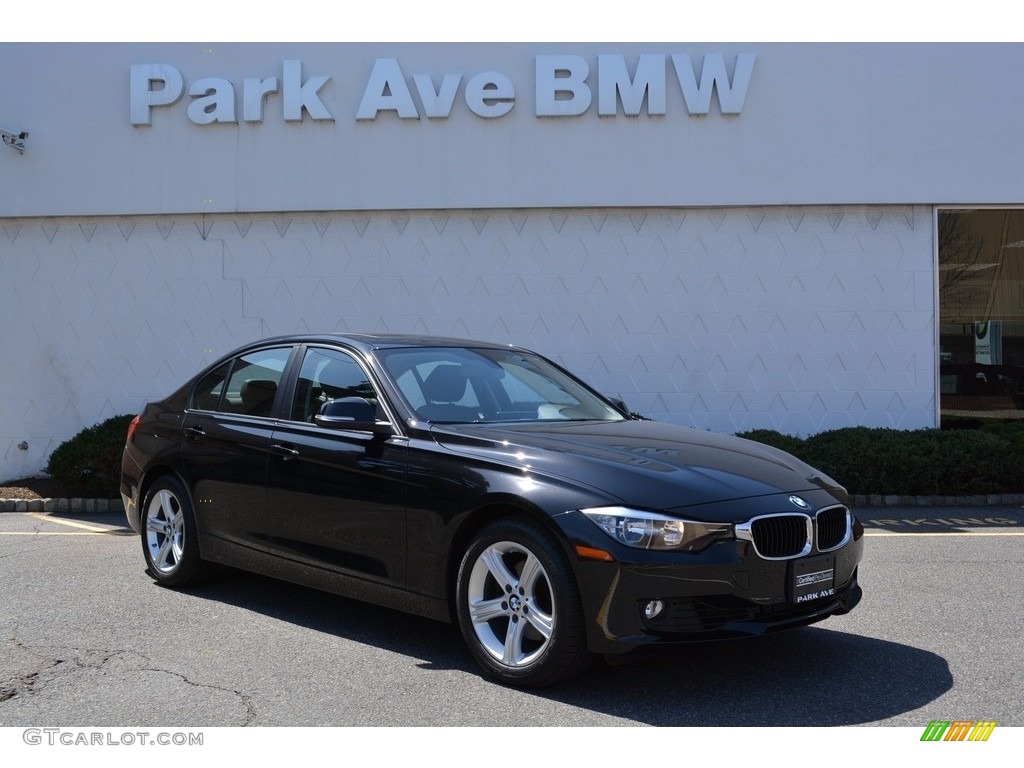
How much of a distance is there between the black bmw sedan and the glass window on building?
7492 millimetres

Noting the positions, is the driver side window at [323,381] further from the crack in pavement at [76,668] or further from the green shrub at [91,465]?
the green shrub at [91,465]

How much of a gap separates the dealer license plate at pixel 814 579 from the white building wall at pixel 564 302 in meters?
7.37

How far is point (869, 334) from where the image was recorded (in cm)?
1218

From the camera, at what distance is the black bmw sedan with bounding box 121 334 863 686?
4398 millimetres

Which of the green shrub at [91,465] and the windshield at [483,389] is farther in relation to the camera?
the green shrub at [91,465]

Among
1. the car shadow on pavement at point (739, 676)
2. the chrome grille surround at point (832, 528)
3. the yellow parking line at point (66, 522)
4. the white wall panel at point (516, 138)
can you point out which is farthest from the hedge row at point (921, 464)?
the yellow parking line at point (66, 522)

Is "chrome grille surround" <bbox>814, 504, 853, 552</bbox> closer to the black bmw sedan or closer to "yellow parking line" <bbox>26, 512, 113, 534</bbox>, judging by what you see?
the black bmw sedan

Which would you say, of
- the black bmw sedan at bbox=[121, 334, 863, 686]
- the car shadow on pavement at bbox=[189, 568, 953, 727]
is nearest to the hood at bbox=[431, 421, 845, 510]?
the black bmw sedan at bbox=[121, 334, 863, 686]

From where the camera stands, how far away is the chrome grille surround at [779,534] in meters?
4.48

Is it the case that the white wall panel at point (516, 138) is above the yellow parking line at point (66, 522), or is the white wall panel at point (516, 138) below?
above

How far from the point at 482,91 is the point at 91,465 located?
5982 millimetres

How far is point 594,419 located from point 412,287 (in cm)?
683

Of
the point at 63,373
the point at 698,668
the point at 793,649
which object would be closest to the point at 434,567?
the point at 698,668

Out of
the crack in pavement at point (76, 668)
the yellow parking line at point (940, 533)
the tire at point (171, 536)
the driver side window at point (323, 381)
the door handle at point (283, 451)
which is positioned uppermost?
the driver side window at point (323, 381)
